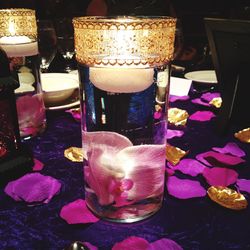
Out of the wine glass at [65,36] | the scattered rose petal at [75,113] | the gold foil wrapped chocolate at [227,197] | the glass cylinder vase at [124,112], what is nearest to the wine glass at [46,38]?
the wine glass at [65,36]

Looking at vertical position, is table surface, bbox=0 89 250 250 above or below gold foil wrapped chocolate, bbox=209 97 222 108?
below

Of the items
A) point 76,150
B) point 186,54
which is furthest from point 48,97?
point 186,54

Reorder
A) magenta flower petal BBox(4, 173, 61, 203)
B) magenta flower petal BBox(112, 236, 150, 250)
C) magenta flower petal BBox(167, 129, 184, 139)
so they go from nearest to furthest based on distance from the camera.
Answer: magenta flower petal BBox(112, 236, 150, 250)
magenta flower petal BBox(4, 173, 61, 203)
magenta flower petal BBox(167, 129, 184, 139)

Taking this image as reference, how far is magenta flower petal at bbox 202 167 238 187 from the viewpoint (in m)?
0.56

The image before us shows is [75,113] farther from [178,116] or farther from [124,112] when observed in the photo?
[124,112]

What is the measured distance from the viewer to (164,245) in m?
0.41

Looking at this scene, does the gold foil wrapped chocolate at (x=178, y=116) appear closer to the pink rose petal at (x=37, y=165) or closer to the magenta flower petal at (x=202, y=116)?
the magenta flower petal at (x=202, y=116)

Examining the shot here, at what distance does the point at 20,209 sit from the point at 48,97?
41 cm

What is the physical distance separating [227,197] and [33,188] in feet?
1.03

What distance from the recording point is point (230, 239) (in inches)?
16.8

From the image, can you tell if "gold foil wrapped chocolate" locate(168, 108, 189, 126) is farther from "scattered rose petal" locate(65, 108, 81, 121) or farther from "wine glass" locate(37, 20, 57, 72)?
"wine glass" locate(37, 20, 57, 72)

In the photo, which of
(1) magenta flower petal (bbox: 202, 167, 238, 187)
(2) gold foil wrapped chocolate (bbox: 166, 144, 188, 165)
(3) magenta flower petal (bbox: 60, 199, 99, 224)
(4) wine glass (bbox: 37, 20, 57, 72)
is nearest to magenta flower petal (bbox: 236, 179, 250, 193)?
(1) magenta flower petal (bbox: 202, 167, 238, 187)

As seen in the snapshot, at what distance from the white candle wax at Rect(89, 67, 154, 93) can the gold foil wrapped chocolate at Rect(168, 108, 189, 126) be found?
376 millimetres

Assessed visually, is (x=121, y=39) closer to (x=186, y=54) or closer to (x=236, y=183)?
(x=236, y=183)
